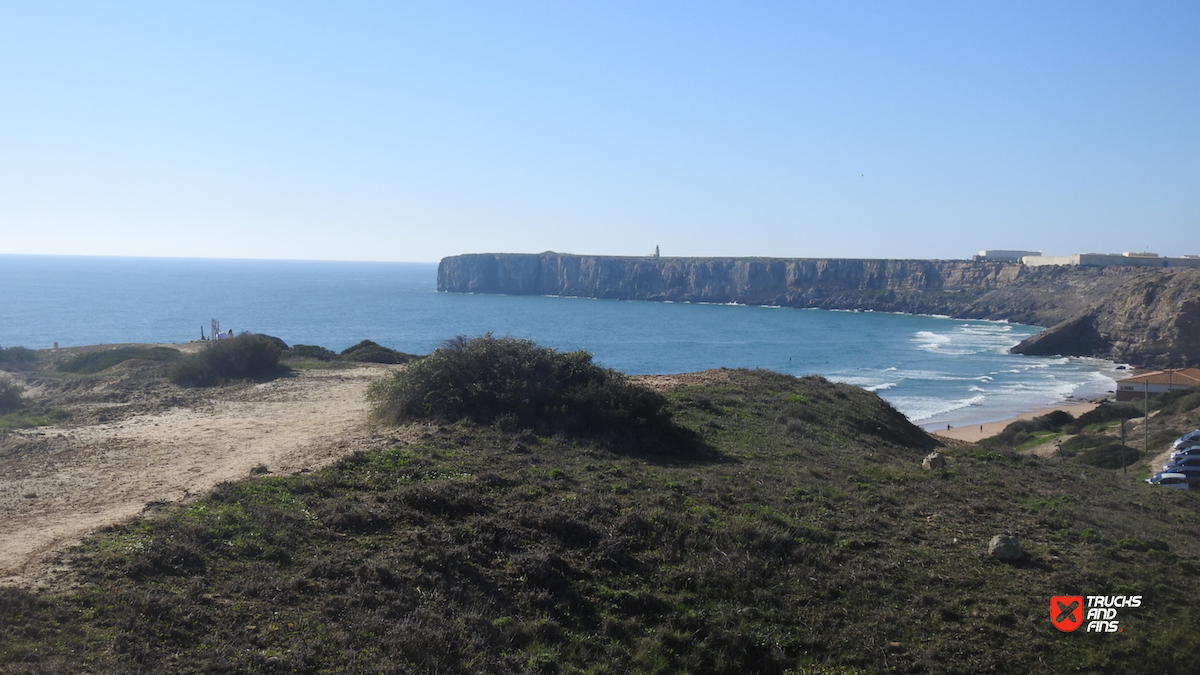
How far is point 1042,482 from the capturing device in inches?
635

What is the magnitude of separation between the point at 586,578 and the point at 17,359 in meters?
29.2

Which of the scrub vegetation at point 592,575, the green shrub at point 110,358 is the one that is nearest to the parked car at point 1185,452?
the scrub vegetation at point 592,575

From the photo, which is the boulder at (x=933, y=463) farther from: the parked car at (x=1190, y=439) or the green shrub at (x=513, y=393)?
the parked car at (x=1190, y=439)

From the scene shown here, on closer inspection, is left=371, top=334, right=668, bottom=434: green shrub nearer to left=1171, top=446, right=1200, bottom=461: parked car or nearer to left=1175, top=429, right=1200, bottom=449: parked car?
left=1171, top=446, right=1200, bottom=461: parked car

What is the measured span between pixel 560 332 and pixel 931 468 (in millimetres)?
74436

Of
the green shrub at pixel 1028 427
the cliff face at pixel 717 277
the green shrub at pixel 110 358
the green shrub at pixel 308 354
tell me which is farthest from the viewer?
the cliff face at pixel 717 277

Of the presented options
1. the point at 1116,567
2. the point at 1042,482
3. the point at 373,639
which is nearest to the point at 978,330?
the point at 1042,482

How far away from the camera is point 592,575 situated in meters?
9.20

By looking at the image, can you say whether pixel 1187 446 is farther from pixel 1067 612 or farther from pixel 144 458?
pixel 144 458

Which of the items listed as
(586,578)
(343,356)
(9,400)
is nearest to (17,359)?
(343,356)

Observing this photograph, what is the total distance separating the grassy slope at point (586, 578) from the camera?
289 inches

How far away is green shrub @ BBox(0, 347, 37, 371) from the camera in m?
28.0

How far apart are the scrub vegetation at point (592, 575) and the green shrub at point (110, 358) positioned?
60.6 feet

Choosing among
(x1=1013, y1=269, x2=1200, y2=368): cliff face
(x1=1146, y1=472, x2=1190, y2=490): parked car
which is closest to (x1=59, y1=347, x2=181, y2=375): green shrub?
(x1=1146, y1=472, x2=1190, y2=490): parked car
